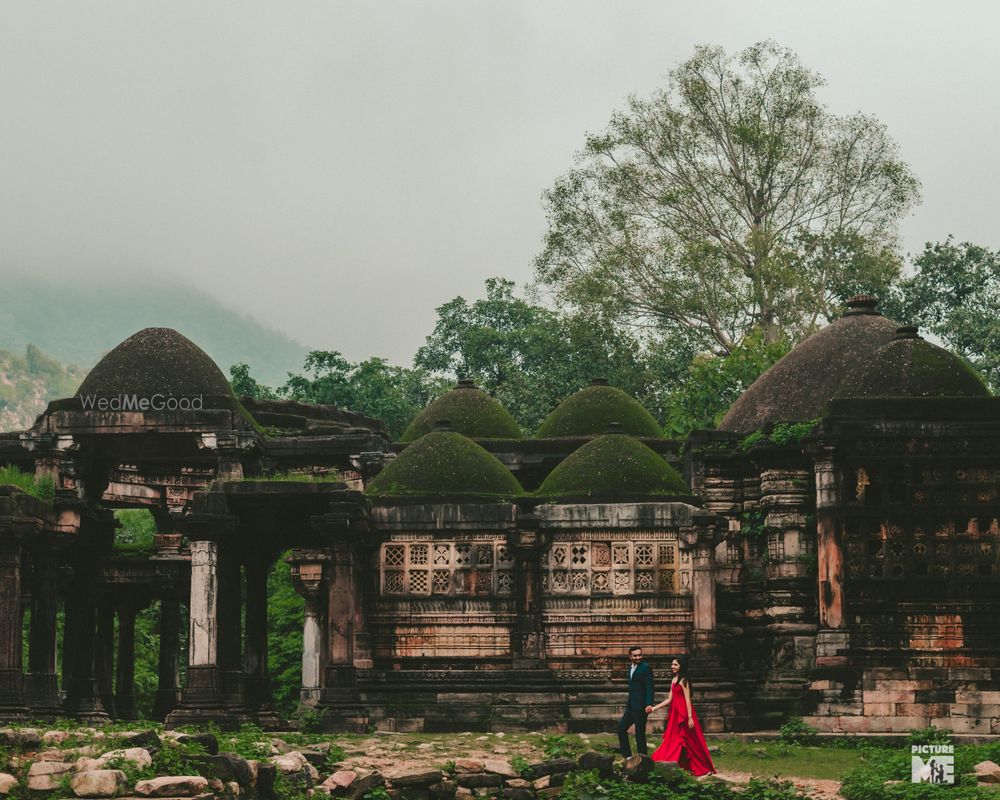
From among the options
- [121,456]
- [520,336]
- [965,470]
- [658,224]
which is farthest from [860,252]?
[121,456]

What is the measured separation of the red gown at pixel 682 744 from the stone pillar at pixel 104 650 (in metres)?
15.1

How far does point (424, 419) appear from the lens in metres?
31.7

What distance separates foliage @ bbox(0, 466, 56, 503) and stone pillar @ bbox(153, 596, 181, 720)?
6.78m

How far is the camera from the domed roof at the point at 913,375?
24.8 metres

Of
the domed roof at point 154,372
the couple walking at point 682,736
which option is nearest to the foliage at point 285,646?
the domed roof at point 154,372

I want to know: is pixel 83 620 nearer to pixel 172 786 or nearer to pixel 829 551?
pixel 829 551

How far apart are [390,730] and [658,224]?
23.0 meters

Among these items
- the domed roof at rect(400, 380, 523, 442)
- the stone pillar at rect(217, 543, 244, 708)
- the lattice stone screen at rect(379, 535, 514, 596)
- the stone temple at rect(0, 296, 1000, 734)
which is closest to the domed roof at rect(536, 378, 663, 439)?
the domed roof at rect(400, 380, 523, 442)

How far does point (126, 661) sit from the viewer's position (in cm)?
3262

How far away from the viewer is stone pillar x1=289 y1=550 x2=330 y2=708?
26750 mm

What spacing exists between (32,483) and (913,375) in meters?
14.0

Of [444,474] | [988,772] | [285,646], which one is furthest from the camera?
[285,646]

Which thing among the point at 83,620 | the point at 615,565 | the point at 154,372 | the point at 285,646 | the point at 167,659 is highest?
the point at 154,372

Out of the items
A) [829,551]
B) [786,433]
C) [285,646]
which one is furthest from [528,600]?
[285,646]
